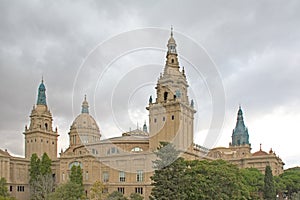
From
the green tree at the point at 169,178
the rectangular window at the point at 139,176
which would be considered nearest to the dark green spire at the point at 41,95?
the rectangular window at the point at 139,176

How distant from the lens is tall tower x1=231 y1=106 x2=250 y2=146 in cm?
11838

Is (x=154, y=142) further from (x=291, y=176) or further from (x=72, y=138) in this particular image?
(x=72, y=138)

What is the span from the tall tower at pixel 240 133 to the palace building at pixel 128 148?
10.6m

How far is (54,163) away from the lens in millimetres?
99625

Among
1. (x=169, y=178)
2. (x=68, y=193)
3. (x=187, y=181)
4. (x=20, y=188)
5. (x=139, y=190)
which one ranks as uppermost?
(x=169, y=178)

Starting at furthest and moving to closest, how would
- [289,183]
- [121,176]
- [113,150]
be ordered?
[113,150] < [289,183] < [121,176]

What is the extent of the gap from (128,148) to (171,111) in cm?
1183

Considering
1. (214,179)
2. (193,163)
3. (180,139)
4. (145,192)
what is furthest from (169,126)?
(214,179)

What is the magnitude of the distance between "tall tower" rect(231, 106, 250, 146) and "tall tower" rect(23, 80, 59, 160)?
47993mm

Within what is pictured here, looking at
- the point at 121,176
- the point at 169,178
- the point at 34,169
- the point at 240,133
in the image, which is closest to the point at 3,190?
the point at 34,169

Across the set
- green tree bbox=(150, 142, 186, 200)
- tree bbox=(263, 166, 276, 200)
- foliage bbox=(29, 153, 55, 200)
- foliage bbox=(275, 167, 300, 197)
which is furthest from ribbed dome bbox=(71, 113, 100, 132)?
green tree bbox=(150, 142, 186, 200)

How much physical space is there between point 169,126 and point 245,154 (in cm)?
3902

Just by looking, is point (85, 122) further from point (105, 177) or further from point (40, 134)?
point (105, 177)

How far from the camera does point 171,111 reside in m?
75.2
